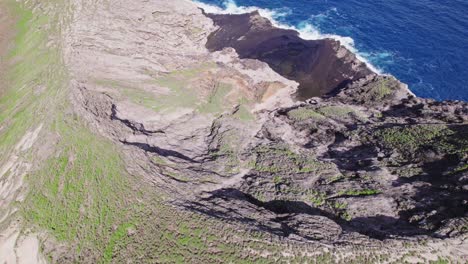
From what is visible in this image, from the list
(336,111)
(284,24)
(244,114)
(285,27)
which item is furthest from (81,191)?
(284,24)


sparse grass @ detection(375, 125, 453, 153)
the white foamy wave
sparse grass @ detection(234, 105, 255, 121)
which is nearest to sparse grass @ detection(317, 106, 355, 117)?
sparse grass @ detection(375, 125, 453, 153)

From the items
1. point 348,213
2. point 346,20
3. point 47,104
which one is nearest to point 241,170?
point 348,213

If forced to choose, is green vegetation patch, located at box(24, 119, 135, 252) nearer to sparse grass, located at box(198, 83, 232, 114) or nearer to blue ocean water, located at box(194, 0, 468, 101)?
sparse grass, located at box(198, 83, 232, 114)

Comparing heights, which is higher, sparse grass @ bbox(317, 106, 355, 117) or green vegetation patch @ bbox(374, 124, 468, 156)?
green vegetation patch @ bbox(374, 124, 468, 156)

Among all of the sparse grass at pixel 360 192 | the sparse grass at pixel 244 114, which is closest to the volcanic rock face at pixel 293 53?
the sparse grass at pixel 244 114

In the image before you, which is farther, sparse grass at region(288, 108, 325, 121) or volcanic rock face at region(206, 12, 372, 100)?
volcanic rock face at region(206, 12, 372, 100)

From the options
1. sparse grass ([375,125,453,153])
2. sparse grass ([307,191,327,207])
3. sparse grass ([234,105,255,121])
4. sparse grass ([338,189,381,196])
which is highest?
sparse grass ([375,125,453,153])
